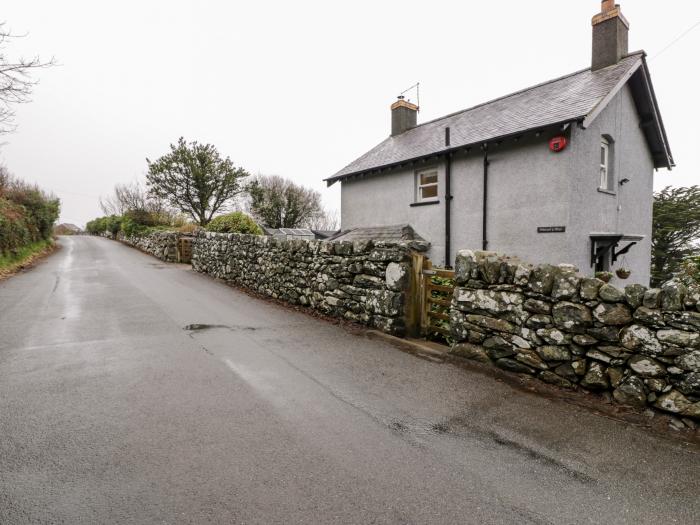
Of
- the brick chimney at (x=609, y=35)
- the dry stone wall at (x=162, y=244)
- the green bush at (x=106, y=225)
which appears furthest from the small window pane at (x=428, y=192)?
the green bush at (x=106, y=225)

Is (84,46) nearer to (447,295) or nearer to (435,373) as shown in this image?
(447,295)

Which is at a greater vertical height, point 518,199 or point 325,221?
point 325,221

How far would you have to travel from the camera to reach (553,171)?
1025cm

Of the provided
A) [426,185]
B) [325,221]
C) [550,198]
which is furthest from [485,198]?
[325,221]

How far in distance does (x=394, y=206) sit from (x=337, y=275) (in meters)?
7.91

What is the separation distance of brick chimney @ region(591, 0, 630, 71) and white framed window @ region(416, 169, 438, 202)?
6.01 meters

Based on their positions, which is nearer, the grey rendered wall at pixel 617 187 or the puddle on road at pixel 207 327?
the puddle on road at pixel 207 327

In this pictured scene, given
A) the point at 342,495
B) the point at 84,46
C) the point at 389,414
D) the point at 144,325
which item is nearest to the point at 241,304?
the point at 144,325

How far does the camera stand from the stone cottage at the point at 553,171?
33.6 feet

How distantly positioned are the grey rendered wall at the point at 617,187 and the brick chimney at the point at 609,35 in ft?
3.69

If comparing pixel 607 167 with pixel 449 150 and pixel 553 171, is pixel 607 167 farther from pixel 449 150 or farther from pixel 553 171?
pixel 449 150

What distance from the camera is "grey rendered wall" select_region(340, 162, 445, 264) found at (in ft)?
43.9

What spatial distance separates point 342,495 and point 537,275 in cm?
348

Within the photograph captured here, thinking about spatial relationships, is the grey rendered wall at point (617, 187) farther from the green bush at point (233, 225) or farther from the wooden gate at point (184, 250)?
the wooden gate at point (184, 250)
